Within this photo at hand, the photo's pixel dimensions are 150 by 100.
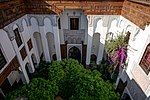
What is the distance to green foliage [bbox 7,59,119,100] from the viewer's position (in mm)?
6734

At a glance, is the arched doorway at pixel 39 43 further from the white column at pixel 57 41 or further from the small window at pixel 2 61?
the small window at pixel 2 61

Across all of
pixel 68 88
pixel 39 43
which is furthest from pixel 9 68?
pixel 39 43

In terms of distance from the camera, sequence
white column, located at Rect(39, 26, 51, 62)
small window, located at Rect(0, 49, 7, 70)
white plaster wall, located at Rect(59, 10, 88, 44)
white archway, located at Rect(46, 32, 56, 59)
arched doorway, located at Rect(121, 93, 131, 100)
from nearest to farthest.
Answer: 1. small window, located at Rect(0, 49, 7, 70)
2. arched doorway, located at Rect(121, 93, 131, 100)
3. white plaster wall, located at Rect(59, 10, 88, 44)
4. white column, located at Rect(39, 26, 51, 62)
5. white archway, located at Rect(46, 32, 56, 59)

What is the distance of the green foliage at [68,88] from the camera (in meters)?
6.73

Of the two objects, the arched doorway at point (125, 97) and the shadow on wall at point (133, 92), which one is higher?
the shadow on wall at point (133, 92)

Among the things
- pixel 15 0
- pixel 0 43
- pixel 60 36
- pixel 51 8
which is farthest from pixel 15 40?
pixel 60 36

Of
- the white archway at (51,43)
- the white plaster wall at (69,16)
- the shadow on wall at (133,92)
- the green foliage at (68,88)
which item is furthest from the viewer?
the white archway at (51,43)

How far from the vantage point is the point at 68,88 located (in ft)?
24.3

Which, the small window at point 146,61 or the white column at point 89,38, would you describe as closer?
the small window at point 146,61

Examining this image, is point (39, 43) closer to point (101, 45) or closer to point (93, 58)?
point (93, 58)

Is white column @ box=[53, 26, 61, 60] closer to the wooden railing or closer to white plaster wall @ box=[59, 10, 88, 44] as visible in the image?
white plaster wall @ box=[59, 10, 88, 44]

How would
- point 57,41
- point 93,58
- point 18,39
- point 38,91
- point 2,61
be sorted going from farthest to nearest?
point 93,58 < point 57,41 < point 18,39 < point 2,61 < point 38,91

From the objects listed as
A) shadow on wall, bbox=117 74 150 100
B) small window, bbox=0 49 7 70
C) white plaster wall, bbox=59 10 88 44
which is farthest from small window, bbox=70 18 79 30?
small window, bbox=0 49 7 70

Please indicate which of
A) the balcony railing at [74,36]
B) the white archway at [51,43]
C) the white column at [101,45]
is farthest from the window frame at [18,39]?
the white column at [101,45]
